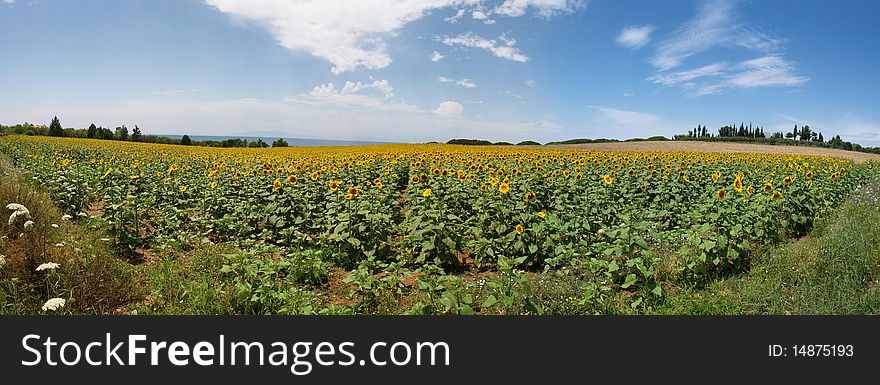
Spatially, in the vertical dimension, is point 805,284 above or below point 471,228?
below

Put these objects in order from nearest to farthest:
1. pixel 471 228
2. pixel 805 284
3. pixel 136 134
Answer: pixel 805 284 → pixel 471 228 → pixel 136 134

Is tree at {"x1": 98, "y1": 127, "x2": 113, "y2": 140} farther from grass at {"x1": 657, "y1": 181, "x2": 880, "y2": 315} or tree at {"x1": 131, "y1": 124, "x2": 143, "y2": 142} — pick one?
grass at {"x1": 657, "y1": 181, "x2": 880, "y2": 315}

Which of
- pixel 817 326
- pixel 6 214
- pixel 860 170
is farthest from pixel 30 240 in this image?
pixel 860 170

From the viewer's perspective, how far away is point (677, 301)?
481 centimetres

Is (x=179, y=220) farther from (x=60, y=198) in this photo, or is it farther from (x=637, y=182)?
(x=637, y=182)

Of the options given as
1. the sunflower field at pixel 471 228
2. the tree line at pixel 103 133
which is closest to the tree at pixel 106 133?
the tree line at pixel 103 133

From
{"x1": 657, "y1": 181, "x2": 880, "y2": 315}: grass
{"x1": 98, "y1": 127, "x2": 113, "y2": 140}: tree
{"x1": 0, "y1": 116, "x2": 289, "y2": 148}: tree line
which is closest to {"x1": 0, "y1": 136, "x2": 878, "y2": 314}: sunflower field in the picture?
{"x1": 657, "y1": 181, "x2": 880, "y2": 315}: grass

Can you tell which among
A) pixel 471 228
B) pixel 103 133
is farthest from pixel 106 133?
pixel 471 228

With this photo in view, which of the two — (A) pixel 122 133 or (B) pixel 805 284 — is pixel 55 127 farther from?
(B) pixel 805 284

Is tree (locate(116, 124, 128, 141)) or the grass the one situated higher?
tree (locate(116, 124, 128, 141))

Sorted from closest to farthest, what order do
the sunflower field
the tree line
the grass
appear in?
the grass, the sunflower field, the tree line

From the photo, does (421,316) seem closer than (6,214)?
Yes

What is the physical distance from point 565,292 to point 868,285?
3.16 metres

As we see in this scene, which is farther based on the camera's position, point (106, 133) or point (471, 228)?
point (106, 133)
